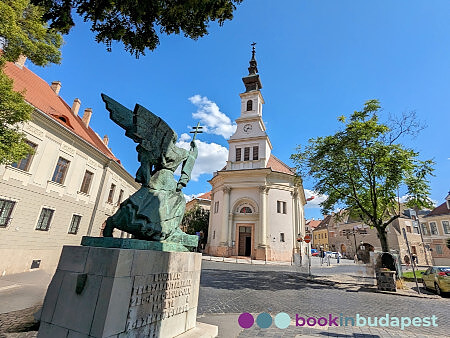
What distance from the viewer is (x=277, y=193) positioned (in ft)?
93.5

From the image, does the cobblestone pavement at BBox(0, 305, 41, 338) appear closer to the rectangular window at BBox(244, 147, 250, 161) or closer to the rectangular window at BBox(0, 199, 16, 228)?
the rectangular window at BBox(0, 199, 16, 228)

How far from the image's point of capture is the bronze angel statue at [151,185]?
355 centimetres

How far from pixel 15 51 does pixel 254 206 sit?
24744 mm

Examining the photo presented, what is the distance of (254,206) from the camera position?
28.0 meters

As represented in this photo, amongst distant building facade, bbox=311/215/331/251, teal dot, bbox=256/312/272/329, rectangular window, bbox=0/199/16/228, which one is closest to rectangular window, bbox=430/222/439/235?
distant building facade, bbox=311/215/331/251

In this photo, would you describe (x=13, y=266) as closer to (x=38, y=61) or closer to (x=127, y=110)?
(x=38, y=61)

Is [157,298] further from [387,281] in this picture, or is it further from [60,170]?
[60,170]

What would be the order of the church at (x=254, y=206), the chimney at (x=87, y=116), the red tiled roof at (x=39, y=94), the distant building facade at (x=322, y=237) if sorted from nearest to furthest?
the red tiled roof at (x=39, y=94), the chimney at (x=87, y=116), the church at (x=254, y=206), the distant building facade at (x=322, y=237)

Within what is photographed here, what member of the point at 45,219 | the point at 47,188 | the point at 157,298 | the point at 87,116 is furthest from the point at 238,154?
the point at 157,298

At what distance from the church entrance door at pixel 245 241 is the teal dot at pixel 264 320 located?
22.2m

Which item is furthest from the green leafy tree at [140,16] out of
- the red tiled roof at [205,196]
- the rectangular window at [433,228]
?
the rectangular window at [433,228]

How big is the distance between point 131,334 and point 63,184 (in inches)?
590

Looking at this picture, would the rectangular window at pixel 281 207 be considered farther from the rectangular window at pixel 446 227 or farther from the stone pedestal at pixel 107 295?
the rectangular window at pixel 446 227

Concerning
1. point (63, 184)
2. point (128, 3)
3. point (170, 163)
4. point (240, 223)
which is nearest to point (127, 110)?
point (170, 163)
